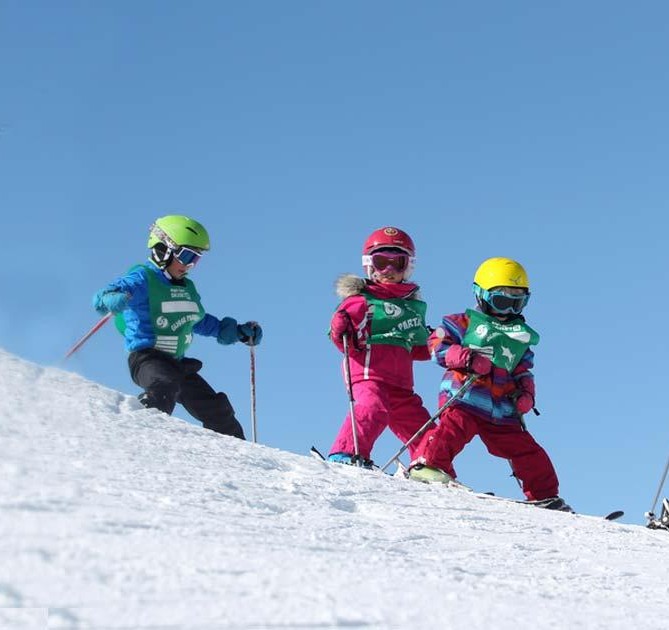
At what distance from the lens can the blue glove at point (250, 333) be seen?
336 inches

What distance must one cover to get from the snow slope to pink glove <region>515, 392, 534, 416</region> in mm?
2148

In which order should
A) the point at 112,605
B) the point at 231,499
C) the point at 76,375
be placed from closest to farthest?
the point at 112,605 → the point at 231,499 → the point at 76,375

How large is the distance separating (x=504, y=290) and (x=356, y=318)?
3.95 feet

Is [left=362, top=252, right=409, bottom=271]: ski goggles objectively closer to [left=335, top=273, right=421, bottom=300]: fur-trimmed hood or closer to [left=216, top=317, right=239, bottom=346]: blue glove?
[left=335, top=273, right=421, bottom=300]: fur-trimmed hood

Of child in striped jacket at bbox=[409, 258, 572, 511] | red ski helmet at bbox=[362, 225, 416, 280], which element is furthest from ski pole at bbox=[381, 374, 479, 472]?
red ski helmet at bbox=[362, 225, 416, 280]

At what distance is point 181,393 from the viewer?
796 centimetres

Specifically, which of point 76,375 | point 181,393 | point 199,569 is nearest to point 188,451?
point 76,375

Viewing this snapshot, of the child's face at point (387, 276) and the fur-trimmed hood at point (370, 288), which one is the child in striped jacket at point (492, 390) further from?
the child's face at point (387, 276)

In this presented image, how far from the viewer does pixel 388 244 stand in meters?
8.76

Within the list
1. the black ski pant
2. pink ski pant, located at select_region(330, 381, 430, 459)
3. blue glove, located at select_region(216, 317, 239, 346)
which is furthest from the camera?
blue glove, located at select_region(216, 317, 239, 346)

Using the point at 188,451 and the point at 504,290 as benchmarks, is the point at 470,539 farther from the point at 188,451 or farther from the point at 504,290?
the point at 504,290

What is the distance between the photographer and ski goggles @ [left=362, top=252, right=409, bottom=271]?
8750mm

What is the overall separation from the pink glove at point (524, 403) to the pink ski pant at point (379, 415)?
0.76 m

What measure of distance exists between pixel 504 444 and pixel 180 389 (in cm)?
252
